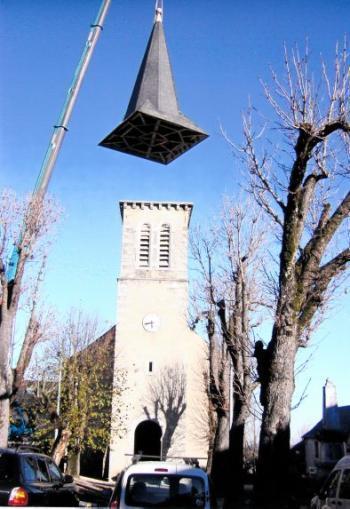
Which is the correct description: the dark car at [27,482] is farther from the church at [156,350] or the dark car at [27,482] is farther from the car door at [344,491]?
the church at [156,350]

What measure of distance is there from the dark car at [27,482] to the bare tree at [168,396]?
89.2ft

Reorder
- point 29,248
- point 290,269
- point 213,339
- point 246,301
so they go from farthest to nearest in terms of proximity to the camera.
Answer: point 213,339 < point 246,301 < point 29,248 < point 290,269

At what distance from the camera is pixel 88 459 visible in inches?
1513

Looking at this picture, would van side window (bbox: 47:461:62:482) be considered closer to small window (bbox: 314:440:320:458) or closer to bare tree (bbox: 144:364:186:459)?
bare tree (bbox: 144:364:186:459)

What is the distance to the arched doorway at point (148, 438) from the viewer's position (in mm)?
37312

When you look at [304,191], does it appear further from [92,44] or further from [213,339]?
[213,339]

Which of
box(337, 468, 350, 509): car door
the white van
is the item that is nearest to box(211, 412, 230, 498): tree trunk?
the white van

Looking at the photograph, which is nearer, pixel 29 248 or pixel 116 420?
pixel 29 248

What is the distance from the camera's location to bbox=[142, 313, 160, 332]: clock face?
38.0 meters

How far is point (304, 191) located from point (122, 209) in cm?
3174

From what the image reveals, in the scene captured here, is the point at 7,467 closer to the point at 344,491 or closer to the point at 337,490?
the point at 344,491

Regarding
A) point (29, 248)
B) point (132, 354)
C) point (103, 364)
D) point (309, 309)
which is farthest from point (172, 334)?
point (309, 309)

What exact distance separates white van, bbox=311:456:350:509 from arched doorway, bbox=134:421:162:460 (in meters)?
27.8

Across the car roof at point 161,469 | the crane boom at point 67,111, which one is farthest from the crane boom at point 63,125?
the car roof at point 161,469
